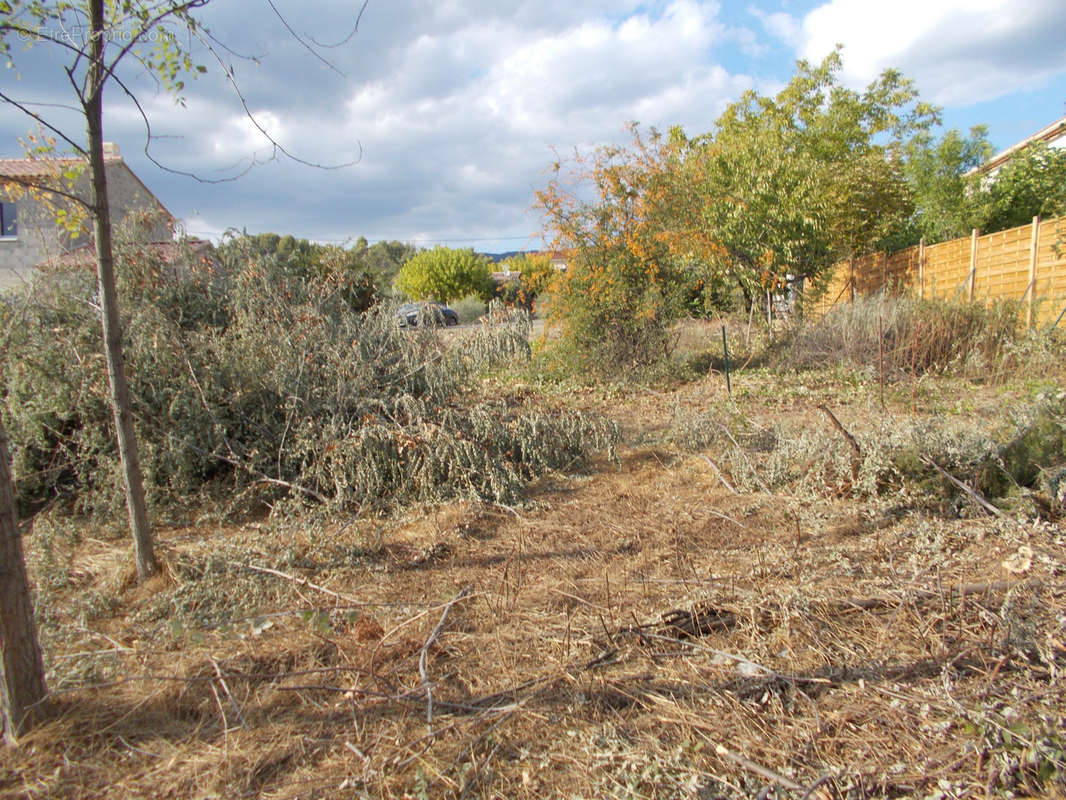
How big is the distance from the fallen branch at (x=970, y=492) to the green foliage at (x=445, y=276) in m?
32.1

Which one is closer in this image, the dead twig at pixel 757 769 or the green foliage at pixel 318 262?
the dead twig at pixel 757 769

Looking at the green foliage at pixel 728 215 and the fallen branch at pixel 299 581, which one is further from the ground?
the green foliage at pixel 728 215

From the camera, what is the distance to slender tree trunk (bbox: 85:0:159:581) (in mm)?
2680

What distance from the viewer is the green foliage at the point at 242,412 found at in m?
4.30

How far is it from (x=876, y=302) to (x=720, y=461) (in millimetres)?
5999

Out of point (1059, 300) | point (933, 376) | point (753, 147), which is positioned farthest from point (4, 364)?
point (753, 147)

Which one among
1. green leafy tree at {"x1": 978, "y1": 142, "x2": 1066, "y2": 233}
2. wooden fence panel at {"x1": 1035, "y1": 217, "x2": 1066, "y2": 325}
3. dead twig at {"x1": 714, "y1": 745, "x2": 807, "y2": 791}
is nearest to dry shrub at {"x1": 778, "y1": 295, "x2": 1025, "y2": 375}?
wooden fence panel at {"x1": 1035, "y1": 217, "x2": 1066, "y2": 325}

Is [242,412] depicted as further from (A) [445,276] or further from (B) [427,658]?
(A) [445,276]

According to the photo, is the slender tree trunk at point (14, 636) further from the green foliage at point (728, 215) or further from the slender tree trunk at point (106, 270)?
the green foliage at point (728, 215)

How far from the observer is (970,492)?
370cm

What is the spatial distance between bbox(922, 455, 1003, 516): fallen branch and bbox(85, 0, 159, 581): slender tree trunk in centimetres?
427

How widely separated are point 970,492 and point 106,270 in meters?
A: 4.70

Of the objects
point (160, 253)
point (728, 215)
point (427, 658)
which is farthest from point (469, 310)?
point (427, 658)

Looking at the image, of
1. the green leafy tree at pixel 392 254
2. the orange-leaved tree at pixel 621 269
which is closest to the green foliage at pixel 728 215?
the orange-leaved tree at pixel 621 269
